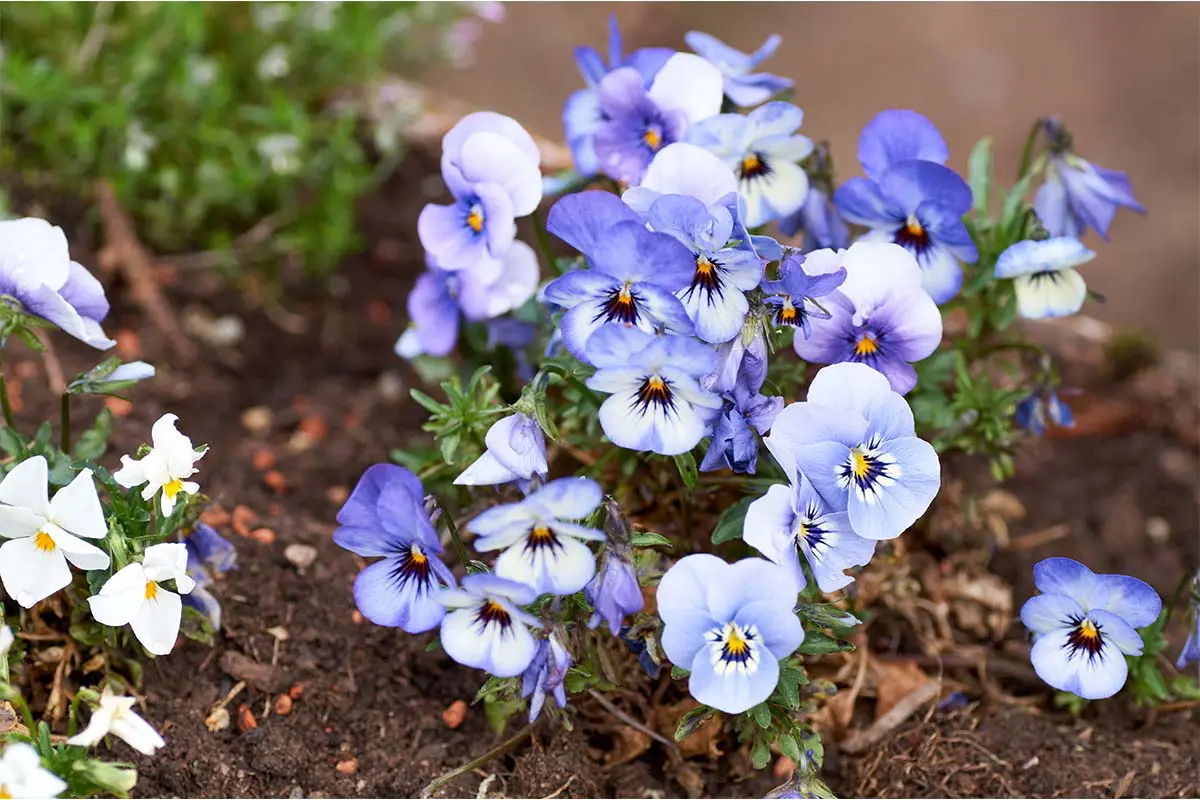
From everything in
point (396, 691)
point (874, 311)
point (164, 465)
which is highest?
point (874, 311)

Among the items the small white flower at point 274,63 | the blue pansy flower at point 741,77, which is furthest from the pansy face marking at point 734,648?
the small white flower at point 274,63

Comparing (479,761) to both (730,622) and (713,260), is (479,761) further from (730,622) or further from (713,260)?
(713,260)

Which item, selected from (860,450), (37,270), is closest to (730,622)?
(860,450)

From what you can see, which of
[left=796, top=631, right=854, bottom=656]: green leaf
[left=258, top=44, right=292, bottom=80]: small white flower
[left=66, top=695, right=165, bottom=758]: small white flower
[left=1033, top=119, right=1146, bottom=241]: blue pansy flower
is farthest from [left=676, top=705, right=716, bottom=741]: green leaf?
[left=258, top=44, right=292, bottom=80]: small white flower

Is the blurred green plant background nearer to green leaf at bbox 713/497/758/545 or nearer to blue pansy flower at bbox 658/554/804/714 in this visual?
green leaf at bbox 713/497/758/545

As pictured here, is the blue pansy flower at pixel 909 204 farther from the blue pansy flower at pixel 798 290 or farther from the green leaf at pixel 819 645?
the green leaf at pixel 819 645
